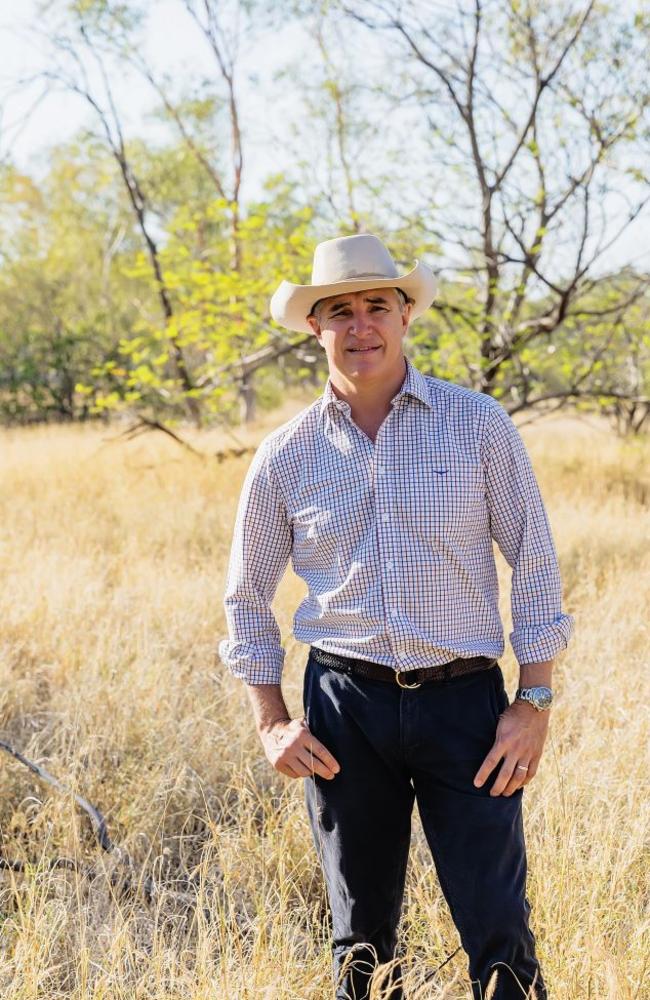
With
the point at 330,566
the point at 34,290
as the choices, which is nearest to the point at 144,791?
the point at 330,566

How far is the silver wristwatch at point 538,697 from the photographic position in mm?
1925

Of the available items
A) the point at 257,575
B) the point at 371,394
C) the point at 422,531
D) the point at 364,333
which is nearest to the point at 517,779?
the point at 422,531

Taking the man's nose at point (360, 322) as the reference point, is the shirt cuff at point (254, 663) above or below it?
below

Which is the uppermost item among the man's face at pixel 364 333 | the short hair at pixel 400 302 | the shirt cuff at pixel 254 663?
the short hair at pixel 400 302

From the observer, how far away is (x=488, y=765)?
72.4 inches

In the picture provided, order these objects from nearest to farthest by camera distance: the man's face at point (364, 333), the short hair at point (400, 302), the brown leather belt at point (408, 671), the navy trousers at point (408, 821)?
the navy trousers at point (408, 821), the brown leather belt at point (408, 671), the man's face at point (364, 333), the short hair at point (400, 302)

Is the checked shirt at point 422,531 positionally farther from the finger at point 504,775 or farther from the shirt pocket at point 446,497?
the finger at point 504,775

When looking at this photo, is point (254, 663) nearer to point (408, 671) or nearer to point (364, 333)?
point (408, 671)

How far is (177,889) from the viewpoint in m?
2.93

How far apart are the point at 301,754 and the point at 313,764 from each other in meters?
0.03

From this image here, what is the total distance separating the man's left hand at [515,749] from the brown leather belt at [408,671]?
0.39ft

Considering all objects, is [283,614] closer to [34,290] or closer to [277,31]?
[277,31]

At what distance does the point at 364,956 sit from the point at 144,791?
1.46 meters

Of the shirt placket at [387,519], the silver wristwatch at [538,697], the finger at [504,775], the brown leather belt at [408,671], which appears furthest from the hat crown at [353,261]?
the finger at [504,775]
